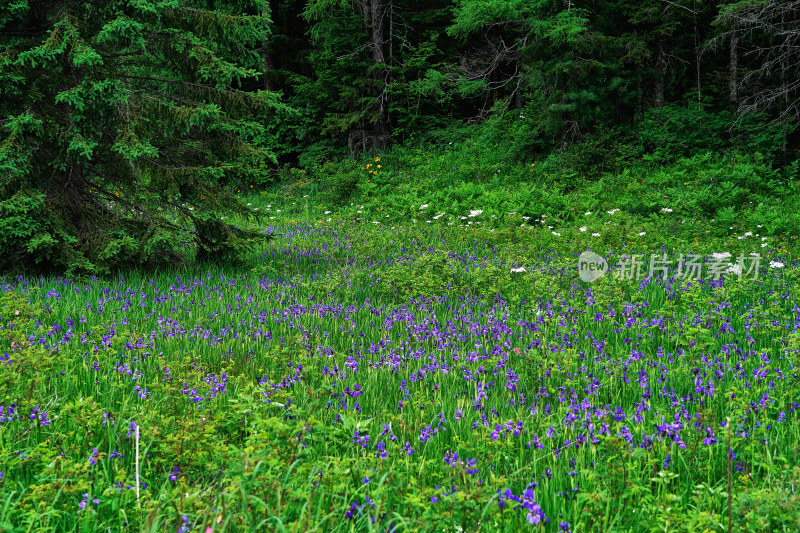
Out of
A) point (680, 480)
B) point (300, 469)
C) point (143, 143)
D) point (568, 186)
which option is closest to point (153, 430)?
point (300, 469)

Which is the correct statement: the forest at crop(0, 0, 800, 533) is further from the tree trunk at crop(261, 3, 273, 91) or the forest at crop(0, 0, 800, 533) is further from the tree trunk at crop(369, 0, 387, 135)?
the tree trunk at crop(261, 3, 273, 91)

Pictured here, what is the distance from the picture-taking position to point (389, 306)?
5910 mm

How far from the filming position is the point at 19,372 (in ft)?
11.5

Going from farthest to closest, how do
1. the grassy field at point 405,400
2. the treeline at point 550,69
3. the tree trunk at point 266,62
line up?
1. the tree trunk at point 266,62
2. the treeline at point 550,69
3. the grassy field at point 405,400

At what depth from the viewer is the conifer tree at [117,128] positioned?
20.7 ft

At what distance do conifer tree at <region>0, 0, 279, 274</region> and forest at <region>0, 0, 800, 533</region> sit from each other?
0.14 feet

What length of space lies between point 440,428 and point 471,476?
0.65 m

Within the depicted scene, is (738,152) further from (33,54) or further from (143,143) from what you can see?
(33,54)

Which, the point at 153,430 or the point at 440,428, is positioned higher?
the point at 153,430

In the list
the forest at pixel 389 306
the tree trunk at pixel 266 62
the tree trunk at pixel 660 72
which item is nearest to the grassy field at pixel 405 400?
the forest at pixel 389 306

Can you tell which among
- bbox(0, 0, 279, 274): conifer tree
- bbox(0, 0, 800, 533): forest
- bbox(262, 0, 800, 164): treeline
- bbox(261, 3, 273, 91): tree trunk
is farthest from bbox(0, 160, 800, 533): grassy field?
bbox(261, 3, 273, 91): tree trunk

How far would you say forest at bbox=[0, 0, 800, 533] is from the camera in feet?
7.84

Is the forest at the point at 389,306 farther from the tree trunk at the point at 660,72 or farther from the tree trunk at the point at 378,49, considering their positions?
the tree trunk at the point at 378,49

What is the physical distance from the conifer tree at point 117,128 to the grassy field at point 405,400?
0.59m
